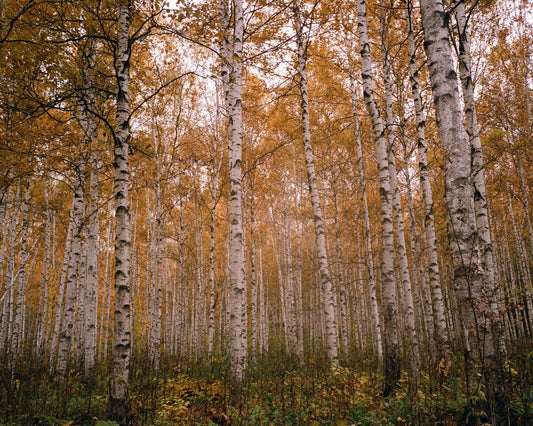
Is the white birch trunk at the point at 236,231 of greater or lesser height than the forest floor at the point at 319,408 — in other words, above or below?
above

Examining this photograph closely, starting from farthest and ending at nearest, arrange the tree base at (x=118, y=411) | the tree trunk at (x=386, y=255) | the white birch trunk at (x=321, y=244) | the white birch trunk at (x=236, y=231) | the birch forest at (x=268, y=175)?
the white birch trunk at (x=321, y=244), the tree trunk at (x=386, y=255), the white birch trunk at (x=236, y=231), the tree base at (x=118, y=411), the birch forest at (x=268, y=175)

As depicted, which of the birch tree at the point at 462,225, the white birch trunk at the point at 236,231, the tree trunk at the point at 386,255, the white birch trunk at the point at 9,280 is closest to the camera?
the birch tree at the point at 462,225

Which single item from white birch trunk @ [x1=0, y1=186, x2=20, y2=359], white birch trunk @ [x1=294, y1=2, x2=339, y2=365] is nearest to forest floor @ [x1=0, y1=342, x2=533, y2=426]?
white birch trunk @ [x1=294, y1=2, x2=339, y2=365]

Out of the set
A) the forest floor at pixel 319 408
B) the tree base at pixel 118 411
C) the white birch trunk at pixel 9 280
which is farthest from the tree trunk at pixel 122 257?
the white birch trunk at pixel 9 280

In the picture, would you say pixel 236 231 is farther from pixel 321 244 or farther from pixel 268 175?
pixel 268 175

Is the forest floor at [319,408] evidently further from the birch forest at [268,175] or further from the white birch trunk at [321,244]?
the white birch trunk at [321,244]

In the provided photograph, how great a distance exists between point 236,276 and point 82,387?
4.99 meters

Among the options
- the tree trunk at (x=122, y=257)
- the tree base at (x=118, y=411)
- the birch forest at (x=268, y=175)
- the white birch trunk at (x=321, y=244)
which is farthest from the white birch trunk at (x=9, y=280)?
the white birch trunk at (x=321, y=244)

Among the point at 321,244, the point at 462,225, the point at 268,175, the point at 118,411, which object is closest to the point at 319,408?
the point at 118,411

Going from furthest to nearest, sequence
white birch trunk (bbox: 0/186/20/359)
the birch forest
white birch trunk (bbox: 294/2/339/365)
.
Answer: white birch trunk (bbox: 0/186/20/359) < white birch trunk (bbox: 294/2/339/365) < the birch forest

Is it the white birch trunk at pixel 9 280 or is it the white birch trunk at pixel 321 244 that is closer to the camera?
the white birch trunk at pixel 321 244

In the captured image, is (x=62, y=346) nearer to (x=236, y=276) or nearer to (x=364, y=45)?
(x=236, y=276)

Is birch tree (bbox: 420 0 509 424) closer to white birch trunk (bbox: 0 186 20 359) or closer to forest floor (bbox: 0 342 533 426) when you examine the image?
forest floor (bbox: 0 342 533 426)

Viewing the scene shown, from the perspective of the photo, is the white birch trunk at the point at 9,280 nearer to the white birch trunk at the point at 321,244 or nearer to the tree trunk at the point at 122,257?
the tree trunk at the point at 122,257
